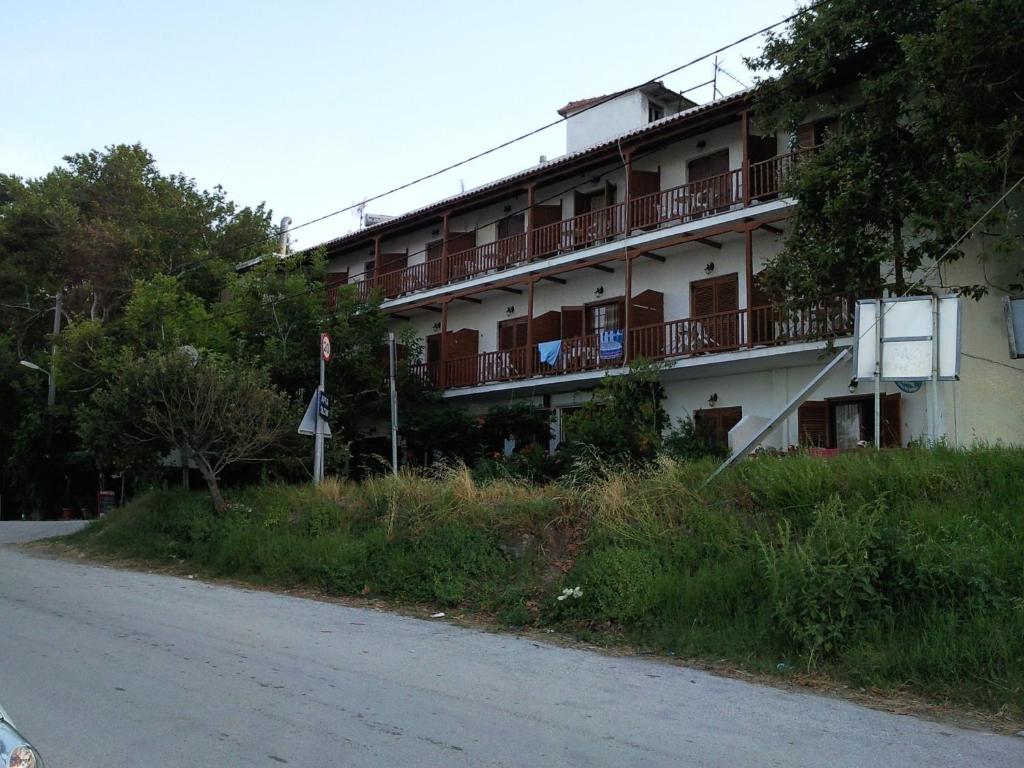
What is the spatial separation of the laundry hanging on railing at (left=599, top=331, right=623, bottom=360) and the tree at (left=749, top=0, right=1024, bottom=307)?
18.9 feet

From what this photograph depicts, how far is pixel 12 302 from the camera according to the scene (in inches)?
1484

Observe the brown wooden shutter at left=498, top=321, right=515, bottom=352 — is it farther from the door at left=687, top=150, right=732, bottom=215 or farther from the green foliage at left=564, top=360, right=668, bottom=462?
the door at left=687, top=150, right=732, bottom=215

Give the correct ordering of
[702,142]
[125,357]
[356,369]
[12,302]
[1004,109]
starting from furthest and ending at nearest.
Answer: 1. [12,302]
2. [356,369]
3. [702,142]
4. [125,357]
5. [1004,109]

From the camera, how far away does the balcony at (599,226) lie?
2000 cm

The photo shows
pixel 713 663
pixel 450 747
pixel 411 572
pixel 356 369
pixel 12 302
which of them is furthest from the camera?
pixel 12 302

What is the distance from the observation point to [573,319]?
2423 cm

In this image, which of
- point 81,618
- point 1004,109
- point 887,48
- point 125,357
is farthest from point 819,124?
point 81,618

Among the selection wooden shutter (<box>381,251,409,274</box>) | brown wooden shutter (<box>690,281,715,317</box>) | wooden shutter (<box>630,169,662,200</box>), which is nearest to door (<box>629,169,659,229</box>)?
wooden shutter (<box>630,169,662,200</box>)

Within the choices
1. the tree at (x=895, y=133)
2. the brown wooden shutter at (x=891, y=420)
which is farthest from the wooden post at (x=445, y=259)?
the brown wooden shutter at (x=891, y=420)

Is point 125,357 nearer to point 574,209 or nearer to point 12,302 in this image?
point 574,209

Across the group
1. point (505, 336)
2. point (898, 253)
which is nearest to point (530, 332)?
point (505, 336)

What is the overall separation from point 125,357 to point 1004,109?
15.7 meters

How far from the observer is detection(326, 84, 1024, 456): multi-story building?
58.8 feet

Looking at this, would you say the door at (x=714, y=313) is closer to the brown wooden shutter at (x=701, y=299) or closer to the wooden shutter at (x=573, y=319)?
the brown wooden shutter at (x=701, y=299)
